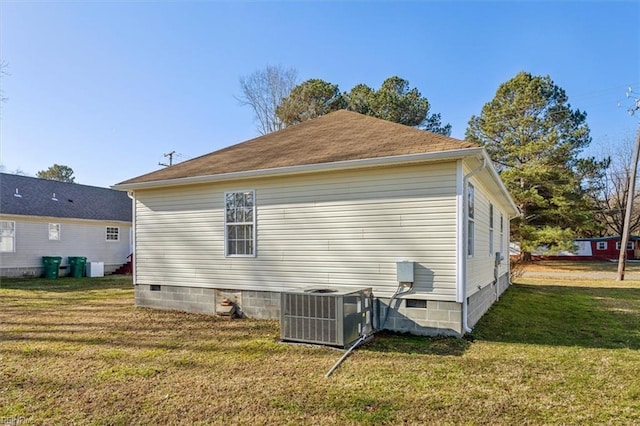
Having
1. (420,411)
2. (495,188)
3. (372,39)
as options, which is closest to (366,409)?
(420,411)

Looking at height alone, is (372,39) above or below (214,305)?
above

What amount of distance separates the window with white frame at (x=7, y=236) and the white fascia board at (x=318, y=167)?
10.1 m

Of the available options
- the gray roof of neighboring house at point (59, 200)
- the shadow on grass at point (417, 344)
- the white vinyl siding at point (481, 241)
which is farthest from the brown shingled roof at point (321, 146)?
the gray roof of neighboring house at point (59, 200)

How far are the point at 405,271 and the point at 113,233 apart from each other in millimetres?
17179

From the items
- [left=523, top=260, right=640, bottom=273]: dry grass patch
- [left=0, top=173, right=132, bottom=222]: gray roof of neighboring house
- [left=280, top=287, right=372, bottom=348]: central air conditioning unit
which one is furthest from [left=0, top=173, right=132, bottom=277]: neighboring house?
[left=523, top=260, right=640, bottom=273]: dry grass patch

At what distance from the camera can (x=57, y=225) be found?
16281mm

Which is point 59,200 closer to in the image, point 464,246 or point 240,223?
point 240,223

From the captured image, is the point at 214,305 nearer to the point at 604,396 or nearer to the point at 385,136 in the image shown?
the point at 385,136

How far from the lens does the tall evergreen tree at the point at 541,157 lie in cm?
2075

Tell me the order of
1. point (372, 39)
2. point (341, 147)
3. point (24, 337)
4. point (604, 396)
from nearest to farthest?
1. point (604, 396)
2. point (24, 337)
3. point (341, 147)
4. point (372, 39)

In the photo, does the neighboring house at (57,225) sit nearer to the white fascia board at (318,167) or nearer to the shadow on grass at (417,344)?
the white fascia board at (318,167)

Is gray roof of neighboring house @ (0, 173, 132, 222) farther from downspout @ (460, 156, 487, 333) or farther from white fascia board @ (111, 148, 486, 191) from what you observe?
downspout @ (460, 156, 487, 333)

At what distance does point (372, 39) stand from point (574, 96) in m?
17.3

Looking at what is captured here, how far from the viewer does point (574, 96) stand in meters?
22.2
